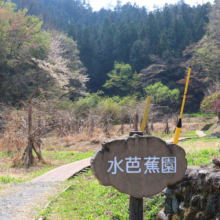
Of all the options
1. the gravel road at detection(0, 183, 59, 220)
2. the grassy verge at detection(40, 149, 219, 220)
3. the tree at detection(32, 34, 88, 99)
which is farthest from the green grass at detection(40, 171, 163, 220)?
the tree at detection(32, 34, 88, 99)

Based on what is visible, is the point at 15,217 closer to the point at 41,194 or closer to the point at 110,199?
→ the point at 41,194

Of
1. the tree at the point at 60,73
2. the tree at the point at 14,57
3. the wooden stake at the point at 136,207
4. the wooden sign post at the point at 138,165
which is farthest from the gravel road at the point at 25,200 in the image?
the tree at the point at 60,73

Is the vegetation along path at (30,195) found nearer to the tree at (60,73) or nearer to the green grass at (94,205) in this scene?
the green grass at (94,205)

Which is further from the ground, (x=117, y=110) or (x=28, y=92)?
(x=28, y=92)

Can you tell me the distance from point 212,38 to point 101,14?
39.7 m

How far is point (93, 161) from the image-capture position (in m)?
2.74

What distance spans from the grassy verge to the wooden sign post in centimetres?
133

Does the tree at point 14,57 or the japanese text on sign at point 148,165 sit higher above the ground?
the tree at point 14,57

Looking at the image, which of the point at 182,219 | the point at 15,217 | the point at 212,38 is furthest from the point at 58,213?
the point at 212,38

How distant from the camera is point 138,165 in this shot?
2887 millimetres

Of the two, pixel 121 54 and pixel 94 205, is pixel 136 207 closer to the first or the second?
pixel 94 205

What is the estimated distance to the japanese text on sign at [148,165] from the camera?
2.82 metres

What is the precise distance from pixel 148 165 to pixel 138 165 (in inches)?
4.6

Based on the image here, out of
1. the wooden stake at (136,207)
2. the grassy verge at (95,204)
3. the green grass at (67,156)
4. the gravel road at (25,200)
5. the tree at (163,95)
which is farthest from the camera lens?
the tree at (163,95)
